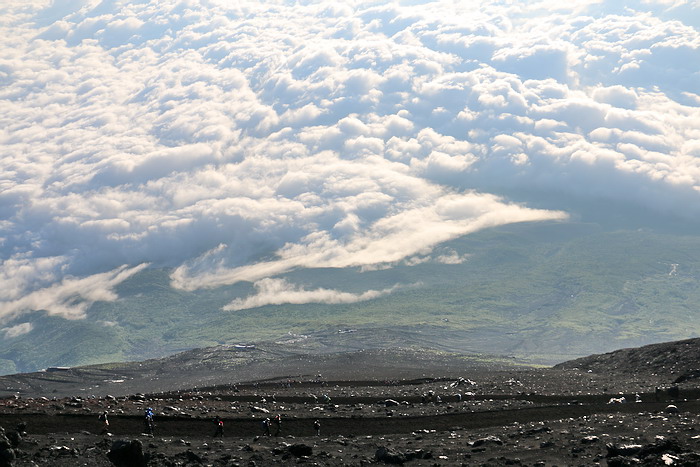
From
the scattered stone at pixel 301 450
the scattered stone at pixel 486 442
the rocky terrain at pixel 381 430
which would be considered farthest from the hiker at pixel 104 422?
the scattered stone at pixel 486 442

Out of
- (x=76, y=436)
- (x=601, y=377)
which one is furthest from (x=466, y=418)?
(x=601, y=377)

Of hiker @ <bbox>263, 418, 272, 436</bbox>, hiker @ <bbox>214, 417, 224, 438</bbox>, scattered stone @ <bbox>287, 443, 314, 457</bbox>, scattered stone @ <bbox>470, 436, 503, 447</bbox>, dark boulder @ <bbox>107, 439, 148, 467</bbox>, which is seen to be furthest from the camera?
hiker @ <bbox>263, 418, 272, 436</bbox>

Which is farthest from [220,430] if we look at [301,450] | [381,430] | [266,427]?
[381,430]

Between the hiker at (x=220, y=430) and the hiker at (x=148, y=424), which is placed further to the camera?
the hiker at (x=220, y=430)

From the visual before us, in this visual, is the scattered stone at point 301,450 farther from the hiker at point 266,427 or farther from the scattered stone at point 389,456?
the hiker at point 266,427

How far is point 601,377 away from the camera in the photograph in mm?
117938

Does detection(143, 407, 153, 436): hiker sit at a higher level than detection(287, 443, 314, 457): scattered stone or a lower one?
higher

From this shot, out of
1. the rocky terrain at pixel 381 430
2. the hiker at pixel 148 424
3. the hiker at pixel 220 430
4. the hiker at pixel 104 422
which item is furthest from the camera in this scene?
the hiker at pixel 220 430

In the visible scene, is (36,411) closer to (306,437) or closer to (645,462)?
(306,437)

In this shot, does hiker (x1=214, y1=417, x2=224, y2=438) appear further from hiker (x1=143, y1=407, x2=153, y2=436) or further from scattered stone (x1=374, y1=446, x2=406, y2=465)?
scattered stone (x1=374, y1=446, x2=406, y2=465)

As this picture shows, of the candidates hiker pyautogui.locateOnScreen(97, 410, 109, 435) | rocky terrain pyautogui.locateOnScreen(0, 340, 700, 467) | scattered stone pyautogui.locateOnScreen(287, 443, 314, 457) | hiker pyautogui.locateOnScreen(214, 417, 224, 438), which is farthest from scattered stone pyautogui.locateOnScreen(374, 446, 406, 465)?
hiker pyautogui.locateOnScreen(97, 410, 109, 435)

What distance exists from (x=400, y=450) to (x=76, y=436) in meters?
22.1

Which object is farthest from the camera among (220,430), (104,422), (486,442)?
(104,422)

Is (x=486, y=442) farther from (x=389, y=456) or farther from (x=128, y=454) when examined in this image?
(x=128, y=454)
